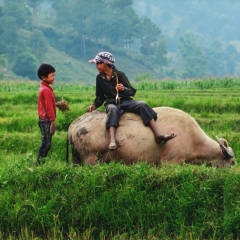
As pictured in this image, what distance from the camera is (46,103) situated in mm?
8406

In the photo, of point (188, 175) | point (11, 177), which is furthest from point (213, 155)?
point (11, 177)

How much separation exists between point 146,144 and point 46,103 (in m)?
1.57

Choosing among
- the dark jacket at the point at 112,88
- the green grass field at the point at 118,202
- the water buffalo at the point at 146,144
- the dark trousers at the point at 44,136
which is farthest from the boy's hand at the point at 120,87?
the green grass field at the point at 118,202

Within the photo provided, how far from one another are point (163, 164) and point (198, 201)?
1.51m

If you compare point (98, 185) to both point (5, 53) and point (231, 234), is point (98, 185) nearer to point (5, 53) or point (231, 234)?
point (231, 234)

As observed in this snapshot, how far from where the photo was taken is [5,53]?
8969 centimetres

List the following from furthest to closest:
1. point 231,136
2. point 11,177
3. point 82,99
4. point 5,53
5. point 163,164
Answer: point 5,53
point 82,99
point 231,136
point 163,164
point 11,177

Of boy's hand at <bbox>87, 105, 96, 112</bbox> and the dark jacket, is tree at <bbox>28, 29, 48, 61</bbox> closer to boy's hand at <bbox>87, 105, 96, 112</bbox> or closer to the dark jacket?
boy's hand at <bbox>87, 105, 96, 112</bbox>

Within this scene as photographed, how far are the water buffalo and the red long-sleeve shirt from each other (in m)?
0.43

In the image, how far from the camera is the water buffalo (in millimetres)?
8219

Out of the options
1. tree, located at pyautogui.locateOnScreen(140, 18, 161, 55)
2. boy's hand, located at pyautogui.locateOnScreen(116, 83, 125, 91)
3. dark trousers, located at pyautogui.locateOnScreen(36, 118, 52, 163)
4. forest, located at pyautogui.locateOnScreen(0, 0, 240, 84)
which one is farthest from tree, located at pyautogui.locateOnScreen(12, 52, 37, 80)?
boy's hand, located at pyautogui.locateOnScreen(116, 83, 125, 91)

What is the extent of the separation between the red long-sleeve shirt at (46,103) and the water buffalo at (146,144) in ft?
1.42

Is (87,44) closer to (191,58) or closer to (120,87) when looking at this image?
Result: (191,58)

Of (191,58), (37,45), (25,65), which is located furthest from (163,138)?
(191,58)
